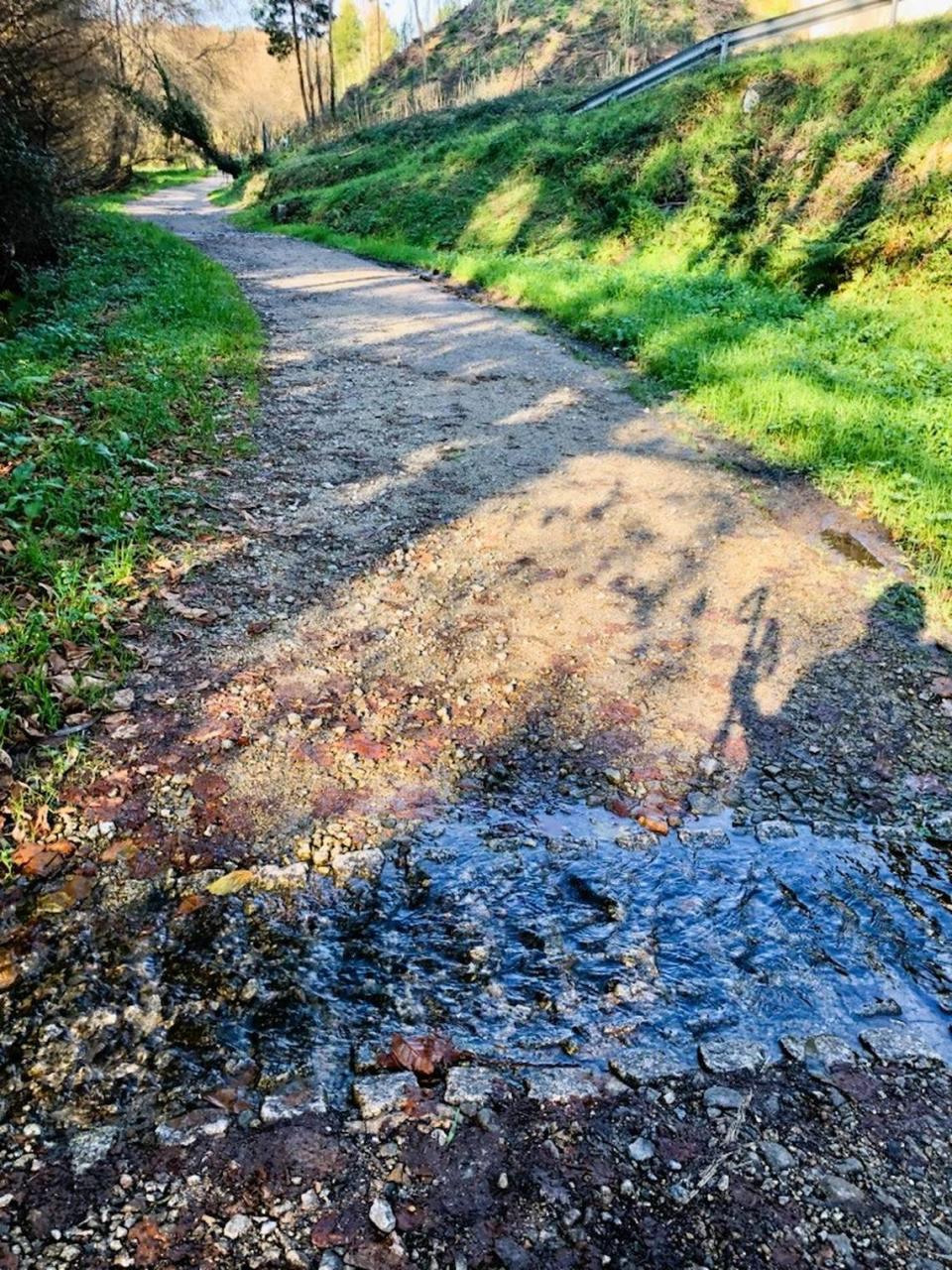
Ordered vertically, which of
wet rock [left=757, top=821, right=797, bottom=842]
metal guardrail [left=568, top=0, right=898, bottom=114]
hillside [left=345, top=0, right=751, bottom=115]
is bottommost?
wet rock [left=757, top=821, right=797, bottom=842]

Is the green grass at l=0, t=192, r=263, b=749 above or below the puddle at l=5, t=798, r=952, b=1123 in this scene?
above

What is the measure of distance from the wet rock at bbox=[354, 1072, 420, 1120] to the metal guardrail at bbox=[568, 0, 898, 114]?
1804 centimetres

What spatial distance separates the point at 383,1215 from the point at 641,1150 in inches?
22.9

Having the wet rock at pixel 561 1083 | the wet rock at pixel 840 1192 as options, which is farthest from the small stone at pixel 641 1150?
the wet rock at pixel 840 1192

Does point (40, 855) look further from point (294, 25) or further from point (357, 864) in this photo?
point (294, 25)

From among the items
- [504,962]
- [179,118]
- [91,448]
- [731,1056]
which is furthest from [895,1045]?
[179,118]

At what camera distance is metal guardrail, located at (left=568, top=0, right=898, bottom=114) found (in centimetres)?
1448

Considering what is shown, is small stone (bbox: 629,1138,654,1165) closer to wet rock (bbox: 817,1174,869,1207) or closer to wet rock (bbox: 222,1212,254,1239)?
wet rock (bbox: 817,1174,869,1207)

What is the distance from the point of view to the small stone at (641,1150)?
1724 millimetres

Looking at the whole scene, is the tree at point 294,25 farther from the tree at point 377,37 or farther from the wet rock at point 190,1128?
the wet rock at point 190,1128

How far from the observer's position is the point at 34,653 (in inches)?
125

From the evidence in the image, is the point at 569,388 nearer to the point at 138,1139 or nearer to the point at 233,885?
the point at 233,885

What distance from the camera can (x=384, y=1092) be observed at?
1.83m

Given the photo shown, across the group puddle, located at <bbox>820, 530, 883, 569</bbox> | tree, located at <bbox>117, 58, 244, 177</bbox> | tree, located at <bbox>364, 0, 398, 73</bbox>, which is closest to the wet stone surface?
puddle, located at <bbox>820, 530, 883, 569</bbox>
